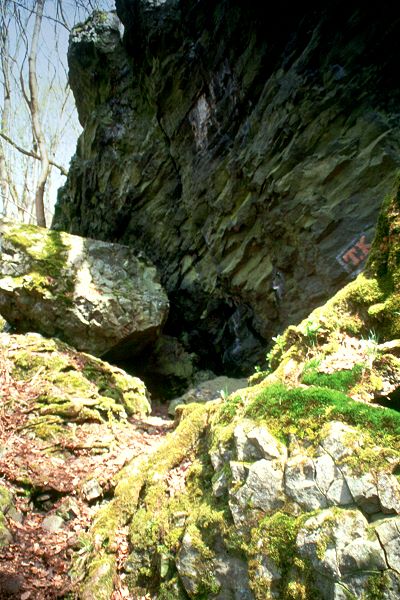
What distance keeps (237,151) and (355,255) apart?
4.49 metres

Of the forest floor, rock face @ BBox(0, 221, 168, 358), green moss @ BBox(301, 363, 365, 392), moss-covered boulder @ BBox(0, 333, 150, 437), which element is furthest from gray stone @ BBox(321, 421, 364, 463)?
rock face @ BBox(0, 221, 168, 358)

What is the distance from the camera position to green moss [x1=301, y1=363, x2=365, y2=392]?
10.6 feet

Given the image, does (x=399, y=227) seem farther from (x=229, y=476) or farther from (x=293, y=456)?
(x=229, y=476)

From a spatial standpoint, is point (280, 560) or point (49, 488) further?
point (49, 488)

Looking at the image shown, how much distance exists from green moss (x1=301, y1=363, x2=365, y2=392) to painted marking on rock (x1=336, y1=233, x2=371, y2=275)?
444cm

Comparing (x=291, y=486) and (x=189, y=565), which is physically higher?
(x=291, y=486)

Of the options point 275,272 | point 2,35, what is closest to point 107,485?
point 275,272

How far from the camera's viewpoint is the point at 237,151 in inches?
389

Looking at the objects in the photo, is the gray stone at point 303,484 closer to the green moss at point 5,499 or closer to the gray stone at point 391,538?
the gray stone at point 391,538

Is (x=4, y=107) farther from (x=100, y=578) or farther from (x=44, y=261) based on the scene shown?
(x=100, y=578)

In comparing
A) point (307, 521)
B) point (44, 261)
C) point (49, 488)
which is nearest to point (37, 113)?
→ point (44, 261)

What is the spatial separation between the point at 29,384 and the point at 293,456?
5439 mm

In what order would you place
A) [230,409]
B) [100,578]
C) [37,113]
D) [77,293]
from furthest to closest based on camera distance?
1. [37,113]
2. [77,293]
3. [230,409]
4. [100,578]

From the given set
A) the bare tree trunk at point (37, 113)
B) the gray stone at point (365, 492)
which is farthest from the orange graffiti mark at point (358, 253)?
the bare tree trunk at point (37, 113)
